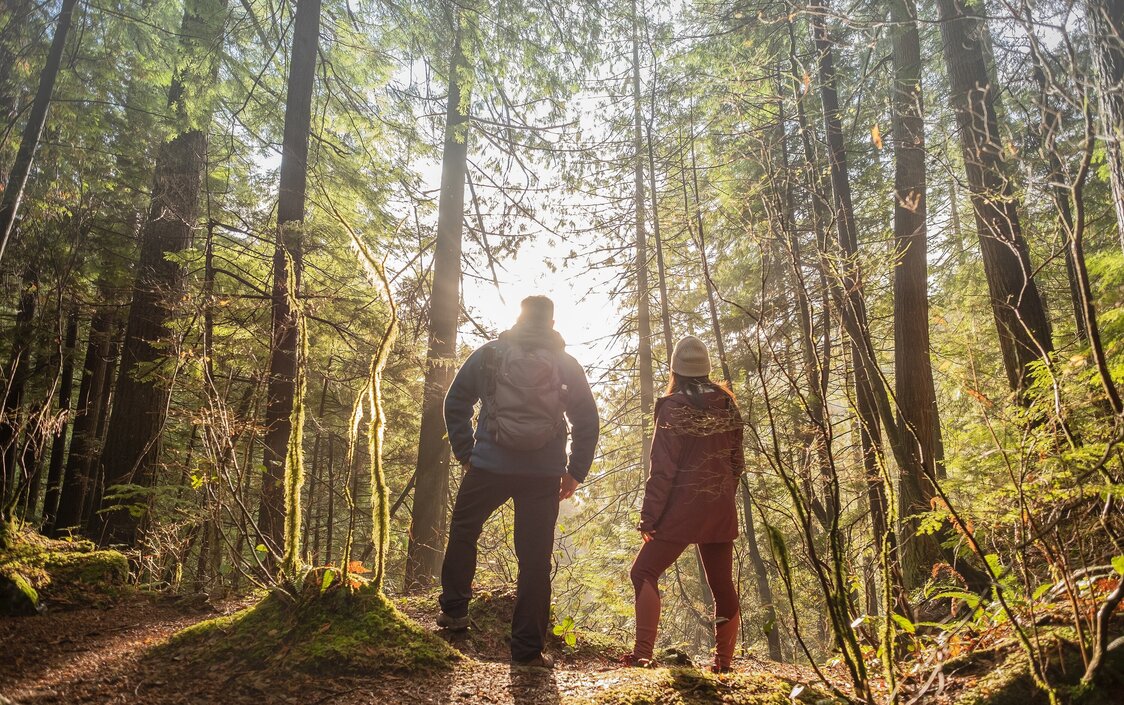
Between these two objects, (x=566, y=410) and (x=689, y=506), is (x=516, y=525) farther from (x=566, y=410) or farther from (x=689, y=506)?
(x=689, y=506)

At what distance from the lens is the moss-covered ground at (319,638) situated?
8.25ft

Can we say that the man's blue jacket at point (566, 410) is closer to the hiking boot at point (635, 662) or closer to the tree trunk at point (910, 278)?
the hiking boot at point (635, 662)

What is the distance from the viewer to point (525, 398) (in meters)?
3.43

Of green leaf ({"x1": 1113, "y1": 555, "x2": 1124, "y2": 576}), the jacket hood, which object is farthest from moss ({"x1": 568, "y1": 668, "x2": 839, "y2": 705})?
the jacket hood

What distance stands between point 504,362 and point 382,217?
6.27 metres

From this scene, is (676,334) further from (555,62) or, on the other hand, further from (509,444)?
(509,444)

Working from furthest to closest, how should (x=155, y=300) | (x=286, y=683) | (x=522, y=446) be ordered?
(x=155, y=300) < (x=522, y=446) < (x=286, y=683)

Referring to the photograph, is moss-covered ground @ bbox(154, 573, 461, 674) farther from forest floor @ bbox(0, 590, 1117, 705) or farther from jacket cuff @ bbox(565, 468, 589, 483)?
jacket cuff @ bbox(565, 468, 589, 483)

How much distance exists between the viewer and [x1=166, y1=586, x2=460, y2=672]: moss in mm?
2516

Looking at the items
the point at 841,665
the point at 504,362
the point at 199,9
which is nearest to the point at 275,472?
the point at 504,362

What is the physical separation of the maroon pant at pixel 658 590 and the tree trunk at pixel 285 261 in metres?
3.68

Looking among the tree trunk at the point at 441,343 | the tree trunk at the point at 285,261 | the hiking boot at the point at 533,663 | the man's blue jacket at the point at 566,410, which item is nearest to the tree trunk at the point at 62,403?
the tree trunk at the point at 285,261

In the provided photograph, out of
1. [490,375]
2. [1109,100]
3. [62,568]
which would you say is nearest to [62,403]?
[62,568]

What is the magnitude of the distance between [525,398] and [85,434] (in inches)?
425
